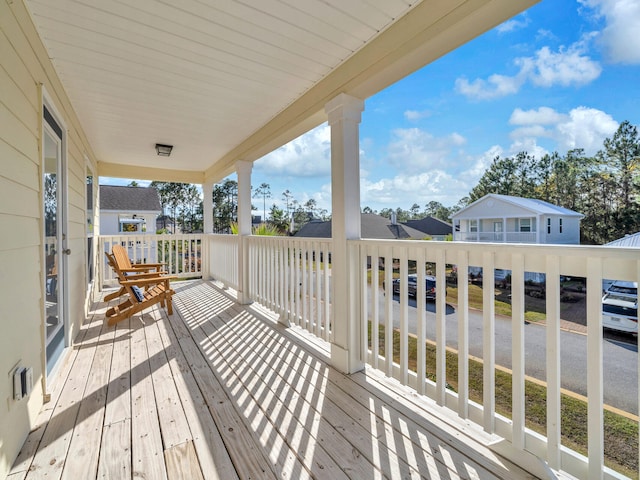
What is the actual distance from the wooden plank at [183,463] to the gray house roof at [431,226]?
1.73 meters

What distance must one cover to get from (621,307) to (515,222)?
51 centimetres

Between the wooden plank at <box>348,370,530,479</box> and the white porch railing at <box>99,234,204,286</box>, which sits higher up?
the white porch railing at <box>99,234,204,286</box>

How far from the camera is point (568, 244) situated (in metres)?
1.30

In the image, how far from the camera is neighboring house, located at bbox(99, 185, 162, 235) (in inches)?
562

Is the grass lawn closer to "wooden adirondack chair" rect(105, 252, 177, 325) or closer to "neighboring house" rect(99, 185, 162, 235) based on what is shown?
"wooden adirondack chair" rect(105, 252, 177, 325)

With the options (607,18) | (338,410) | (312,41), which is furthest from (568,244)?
(312,41)

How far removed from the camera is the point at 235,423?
5.82ft

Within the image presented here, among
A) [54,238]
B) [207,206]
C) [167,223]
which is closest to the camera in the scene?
[54,238]

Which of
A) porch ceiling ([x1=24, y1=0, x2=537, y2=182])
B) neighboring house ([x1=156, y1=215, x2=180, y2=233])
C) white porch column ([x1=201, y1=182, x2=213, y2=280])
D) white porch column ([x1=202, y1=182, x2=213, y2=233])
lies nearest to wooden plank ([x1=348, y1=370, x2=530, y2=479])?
porch ceiling ([x1=24, y1=0, x2=537, y2=182])

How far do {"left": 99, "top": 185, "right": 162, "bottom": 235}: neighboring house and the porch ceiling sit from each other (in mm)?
12545

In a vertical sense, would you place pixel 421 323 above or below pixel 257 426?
above

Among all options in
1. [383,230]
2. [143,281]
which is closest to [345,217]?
[383,230]

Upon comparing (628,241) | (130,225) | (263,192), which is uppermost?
(263,192)

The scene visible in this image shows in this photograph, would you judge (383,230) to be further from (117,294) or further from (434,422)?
(117,294)
